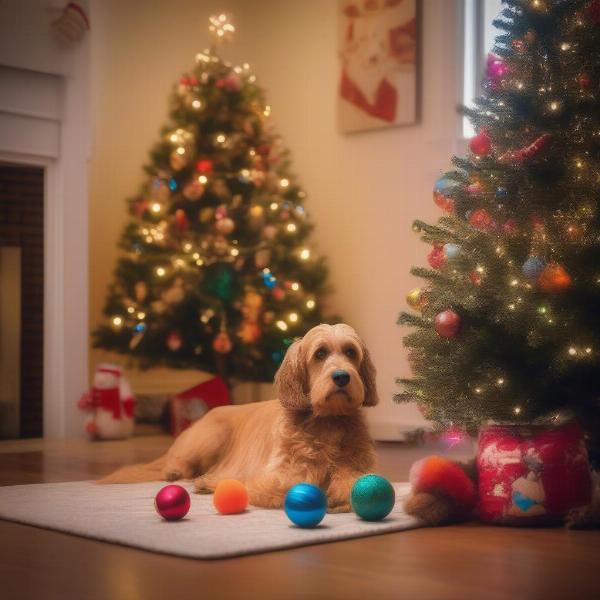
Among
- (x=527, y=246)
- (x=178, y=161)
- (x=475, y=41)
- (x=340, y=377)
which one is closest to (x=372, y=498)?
(x=340, y=377)

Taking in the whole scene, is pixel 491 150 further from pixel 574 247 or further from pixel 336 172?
pixel 336 172

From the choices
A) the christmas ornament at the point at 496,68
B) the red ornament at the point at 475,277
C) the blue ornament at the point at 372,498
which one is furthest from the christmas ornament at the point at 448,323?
the christmas ornament at the point at 496,68

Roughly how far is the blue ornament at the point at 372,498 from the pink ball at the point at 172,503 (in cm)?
46

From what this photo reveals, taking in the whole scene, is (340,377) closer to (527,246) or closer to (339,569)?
(527,246)

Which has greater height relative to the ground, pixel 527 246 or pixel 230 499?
pixel 527 246

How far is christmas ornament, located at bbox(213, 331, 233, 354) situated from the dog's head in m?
3.17

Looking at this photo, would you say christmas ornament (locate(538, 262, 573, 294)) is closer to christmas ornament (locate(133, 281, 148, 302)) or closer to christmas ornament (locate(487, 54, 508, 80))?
christmas ornament (locate(487, 54, 508, 80))

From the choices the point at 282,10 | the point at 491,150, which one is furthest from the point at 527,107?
the point at 282,10

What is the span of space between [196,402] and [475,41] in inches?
97.3

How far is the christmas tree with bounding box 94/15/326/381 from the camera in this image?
6582mm

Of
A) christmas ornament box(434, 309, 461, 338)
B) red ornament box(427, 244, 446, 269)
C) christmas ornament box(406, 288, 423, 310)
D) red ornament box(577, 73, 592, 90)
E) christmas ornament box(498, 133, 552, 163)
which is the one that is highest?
red ornament box(577, 73, 592, 90)

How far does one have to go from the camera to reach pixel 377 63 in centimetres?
640

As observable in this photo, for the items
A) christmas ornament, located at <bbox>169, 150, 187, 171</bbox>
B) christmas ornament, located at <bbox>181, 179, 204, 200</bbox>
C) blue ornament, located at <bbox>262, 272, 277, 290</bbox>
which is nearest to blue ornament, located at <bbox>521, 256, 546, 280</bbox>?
blue ornament, located at <bbox>262, 272, 277, 290</bbox>

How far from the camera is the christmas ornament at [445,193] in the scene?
11.2 feet
